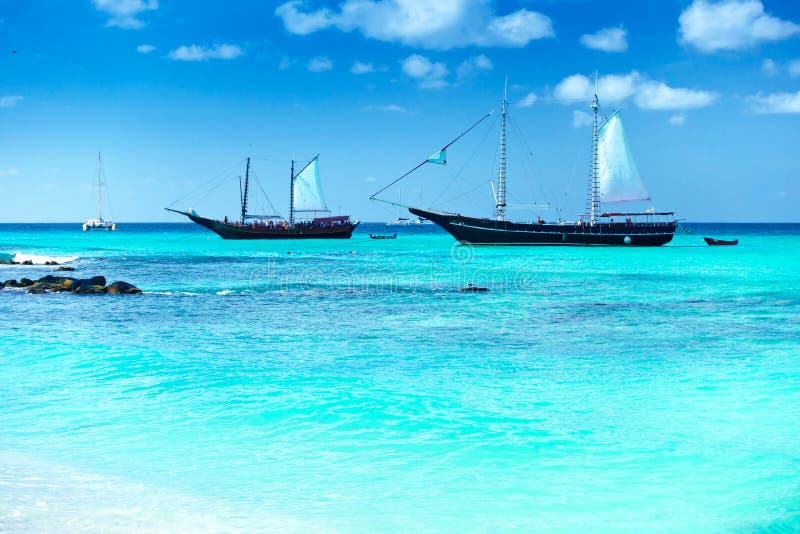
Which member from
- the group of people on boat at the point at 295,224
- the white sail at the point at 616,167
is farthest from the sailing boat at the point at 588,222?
the group of people on boat at the point at 295,224

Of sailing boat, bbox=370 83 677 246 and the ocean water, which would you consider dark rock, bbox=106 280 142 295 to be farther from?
sailing boat, bbox=370 83 677 246

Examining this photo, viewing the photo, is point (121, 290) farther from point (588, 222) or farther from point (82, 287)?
point (588, 222)

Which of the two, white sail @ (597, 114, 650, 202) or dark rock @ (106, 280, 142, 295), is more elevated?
white sail @ (597, 114, 650, 202)

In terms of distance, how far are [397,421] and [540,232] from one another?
63490mm

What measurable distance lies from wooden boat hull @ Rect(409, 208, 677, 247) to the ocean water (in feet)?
163

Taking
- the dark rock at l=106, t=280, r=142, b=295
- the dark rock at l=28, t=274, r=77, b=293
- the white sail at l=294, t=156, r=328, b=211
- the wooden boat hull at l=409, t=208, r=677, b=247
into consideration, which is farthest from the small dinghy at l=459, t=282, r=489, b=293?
the white sail at l=294, t=156, r=328, b=211

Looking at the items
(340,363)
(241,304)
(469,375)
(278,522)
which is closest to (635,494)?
(278,522)

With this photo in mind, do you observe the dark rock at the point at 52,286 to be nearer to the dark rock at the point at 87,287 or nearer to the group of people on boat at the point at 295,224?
the dark rock at the point at 87,287

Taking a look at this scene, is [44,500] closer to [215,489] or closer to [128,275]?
[215,489]

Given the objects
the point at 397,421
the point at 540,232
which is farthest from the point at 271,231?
the point at 397,421

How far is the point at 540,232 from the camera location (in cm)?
7112

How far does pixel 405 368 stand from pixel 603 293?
16678 mm

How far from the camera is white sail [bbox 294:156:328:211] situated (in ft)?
329

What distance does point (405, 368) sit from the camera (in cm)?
1291
